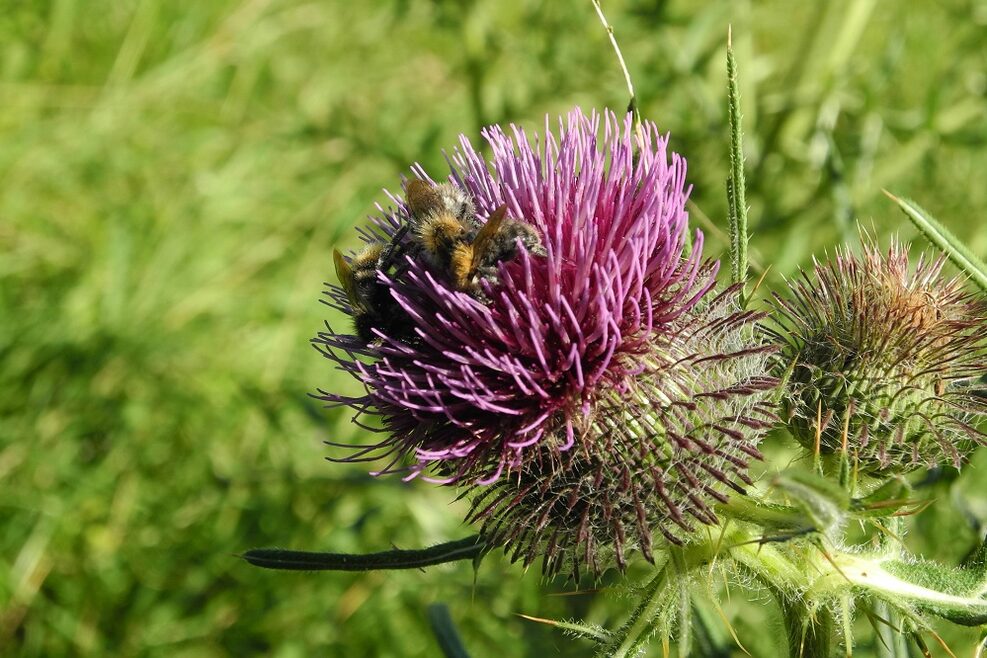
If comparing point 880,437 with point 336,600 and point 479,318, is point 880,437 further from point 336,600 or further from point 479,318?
point 336,600

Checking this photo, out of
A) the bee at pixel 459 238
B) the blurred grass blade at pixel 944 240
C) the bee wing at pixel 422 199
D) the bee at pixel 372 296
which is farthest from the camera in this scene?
the bee at pixel 372 296

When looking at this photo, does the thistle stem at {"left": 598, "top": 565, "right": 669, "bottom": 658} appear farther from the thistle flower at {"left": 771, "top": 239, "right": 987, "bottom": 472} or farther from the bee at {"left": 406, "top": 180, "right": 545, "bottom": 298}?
the bee at {"left": 406, "top": 180, "right": 545, "bottom": 298}

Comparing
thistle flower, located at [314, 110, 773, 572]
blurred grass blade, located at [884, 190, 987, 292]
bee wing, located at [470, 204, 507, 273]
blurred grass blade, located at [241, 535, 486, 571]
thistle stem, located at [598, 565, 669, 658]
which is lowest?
thistle stem, located at [598, 565, 669, 658]

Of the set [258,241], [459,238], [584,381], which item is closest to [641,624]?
[584,381]

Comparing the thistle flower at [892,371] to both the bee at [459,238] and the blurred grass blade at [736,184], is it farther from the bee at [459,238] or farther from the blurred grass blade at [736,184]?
the bee at [459,238]

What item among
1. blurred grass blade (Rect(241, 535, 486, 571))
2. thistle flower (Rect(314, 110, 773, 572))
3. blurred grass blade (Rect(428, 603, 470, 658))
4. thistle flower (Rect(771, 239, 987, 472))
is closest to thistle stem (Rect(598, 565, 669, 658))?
thistle flower (Rect(314, 110, 773, 572))

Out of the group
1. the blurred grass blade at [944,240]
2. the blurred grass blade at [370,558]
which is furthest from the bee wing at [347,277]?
the blurred grass blade at [944,240]

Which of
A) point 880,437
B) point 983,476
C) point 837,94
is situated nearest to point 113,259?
point 837,94

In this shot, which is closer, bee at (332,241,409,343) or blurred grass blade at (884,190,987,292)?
blurred grass blade at (884,190,987,292)
